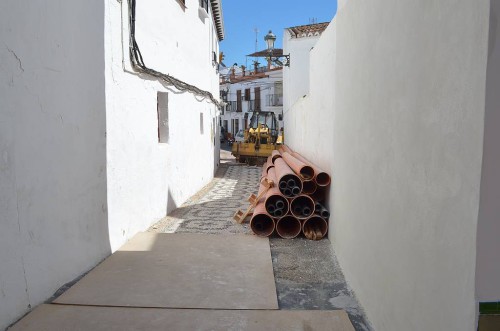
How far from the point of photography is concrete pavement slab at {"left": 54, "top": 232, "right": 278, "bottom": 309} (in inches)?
140

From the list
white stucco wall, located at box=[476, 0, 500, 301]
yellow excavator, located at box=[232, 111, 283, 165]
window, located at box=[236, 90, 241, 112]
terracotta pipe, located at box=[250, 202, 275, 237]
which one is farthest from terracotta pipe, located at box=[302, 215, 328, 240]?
window, located at box=[236, 90, 241, 112]

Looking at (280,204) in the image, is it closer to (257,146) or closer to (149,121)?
(149,121)

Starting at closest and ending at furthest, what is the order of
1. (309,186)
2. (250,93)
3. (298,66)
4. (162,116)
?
1. (309,186)
2. (162,116)
3. (298,66)
4. (250,93)

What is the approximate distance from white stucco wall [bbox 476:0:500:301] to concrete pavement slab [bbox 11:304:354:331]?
169 centimetres

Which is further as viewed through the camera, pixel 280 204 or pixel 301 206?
pixel 301 206

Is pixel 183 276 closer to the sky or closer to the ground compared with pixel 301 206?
closer to the ground

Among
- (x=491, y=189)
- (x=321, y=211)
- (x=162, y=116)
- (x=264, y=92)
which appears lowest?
(x=321, y=211)

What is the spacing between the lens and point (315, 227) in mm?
5777

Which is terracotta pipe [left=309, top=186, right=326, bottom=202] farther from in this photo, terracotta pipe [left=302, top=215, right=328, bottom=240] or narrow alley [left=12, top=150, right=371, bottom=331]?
narrow alley [left=12, top=150, right=371, bottom=331]

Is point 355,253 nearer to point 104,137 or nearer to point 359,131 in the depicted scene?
point 359,131

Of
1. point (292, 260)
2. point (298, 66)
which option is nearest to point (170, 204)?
point (292, 260)

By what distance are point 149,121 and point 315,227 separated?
9.67 ft

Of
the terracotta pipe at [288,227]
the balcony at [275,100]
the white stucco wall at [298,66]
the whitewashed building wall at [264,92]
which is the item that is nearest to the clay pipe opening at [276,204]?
the terracotta pipe at [288,227]

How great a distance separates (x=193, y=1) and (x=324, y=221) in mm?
6736
